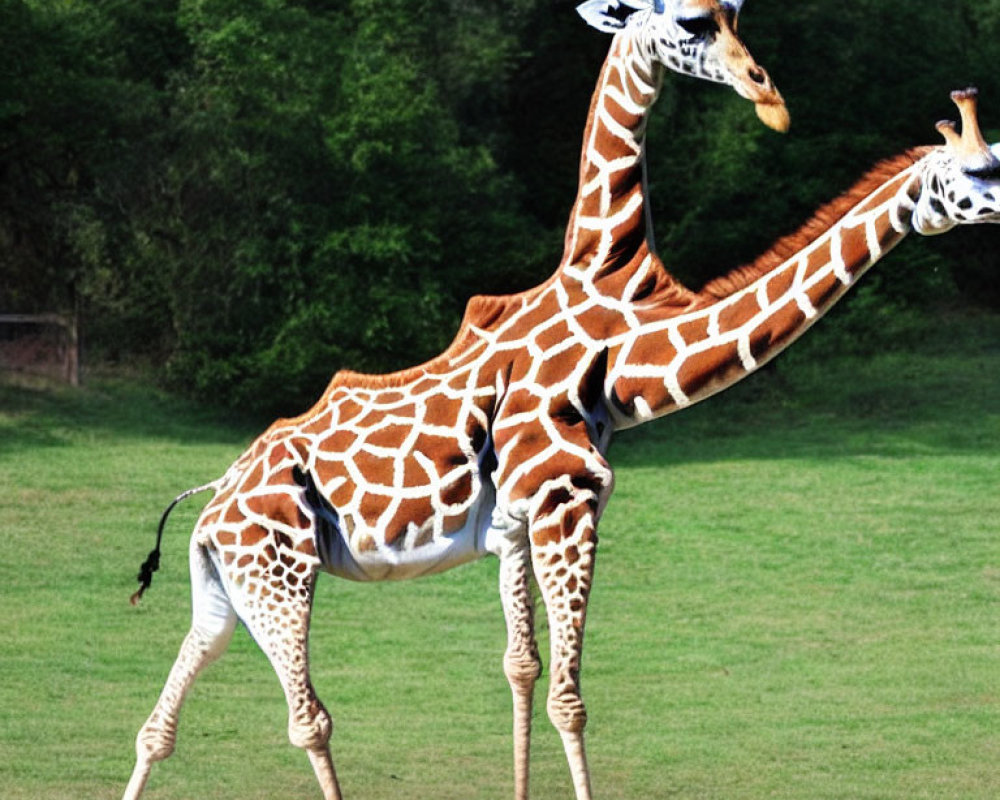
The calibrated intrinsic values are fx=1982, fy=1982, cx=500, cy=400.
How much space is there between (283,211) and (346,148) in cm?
76

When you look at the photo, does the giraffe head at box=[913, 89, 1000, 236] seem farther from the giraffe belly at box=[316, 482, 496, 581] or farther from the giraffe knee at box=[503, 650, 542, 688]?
the giraffe knee at box=[503, 650, 542, 688]

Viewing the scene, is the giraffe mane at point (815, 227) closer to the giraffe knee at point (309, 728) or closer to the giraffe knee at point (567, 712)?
the giraffe knee at point (567, 712)

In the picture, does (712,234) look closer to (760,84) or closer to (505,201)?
(505,201)

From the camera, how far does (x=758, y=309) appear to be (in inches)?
258

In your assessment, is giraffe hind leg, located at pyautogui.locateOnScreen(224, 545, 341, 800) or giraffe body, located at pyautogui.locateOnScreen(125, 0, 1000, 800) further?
giraffe hind leg, located at pyautogui.locateOnScreen(224, 545, 341, 800)

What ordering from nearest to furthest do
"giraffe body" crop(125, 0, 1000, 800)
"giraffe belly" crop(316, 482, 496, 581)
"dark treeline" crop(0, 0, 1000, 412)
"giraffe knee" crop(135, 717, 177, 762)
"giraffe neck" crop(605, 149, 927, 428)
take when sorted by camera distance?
"giraffe neck" crop(605, 149, 927, 428)
"giraffe body" crop(125, 0, 1000, 800)
"giraffe belly" crop(316, 482, 496, 581)
"giraffe knee" crop(135, 717, 177, 762)
"dark treeline" crop(0, 0, 1000, 412)

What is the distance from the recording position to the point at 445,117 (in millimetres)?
17797

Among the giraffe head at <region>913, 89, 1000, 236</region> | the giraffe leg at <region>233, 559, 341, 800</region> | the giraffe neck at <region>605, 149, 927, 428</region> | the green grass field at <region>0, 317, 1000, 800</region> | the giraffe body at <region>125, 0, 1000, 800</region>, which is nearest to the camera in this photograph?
the giraffe head at <region>913, 89, 1000, 236</region>

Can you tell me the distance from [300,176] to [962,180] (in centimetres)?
1131

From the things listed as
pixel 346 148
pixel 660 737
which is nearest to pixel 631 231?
pixel 660 737

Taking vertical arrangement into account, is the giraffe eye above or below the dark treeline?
above

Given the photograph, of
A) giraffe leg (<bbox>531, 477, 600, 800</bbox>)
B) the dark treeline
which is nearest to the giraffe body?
giraffe leg (<bbox>531, 477, 600, 800</bbox>)

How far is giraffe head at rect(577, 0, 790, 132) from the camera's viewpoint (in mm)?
6438

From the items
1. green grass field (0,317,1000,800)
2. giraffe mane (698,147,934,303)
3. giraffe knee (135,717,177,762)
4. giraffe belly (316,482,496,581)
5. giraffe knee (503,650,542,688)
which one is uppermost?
giraffe mane (698,147,934,303)
